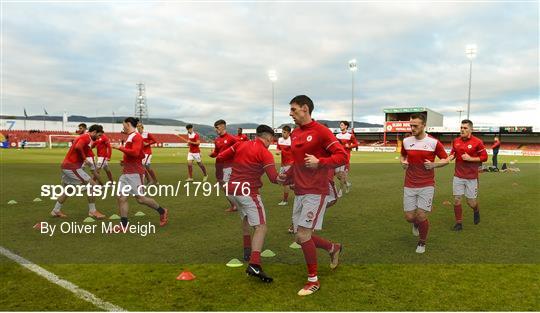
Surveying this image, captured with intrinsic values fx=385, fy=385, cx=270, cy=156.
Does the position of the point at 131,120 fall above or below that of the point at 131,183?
above

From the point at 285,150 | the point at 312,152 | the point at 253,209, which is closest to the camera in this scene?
the point at 312,152

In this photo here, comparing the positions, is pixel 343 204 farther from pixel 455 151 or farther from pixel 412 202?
pixel 412 202

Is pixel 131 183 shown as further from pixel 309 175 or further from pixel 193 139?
pixel 193 139

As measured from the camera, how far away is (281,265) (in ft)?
17.8

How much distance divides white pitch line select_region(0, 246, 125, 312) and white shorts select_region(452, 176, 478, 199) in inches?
264

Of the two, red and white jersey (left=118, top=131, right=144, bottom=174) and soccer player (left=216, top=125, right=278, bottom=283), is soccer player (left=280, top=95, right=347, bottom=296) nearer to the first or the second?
soccer player (left=216, top=125, right=278, bottom=283)

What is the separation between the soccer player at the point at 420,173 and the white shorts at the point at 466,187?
200 cm

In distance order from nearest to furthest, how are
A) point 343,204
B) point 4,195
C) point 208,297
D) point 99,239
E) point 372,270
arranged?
point 208,297, point 372,270, point 99,239, point 343,204, point 4,195

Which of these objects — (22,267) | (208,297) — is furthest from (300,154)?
(22,267)

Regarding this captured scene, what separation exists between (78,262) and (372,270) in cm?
416

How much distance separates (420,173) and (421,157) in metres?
0.27

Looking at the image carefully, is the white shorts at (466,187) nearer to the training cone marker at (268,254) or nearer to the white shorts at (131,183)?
the training cone marker at (268,254)

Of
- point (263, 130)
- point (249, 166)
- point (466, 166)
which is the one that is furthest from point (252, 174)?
point (466, 166)

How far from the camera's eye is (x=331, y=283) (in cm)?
475
